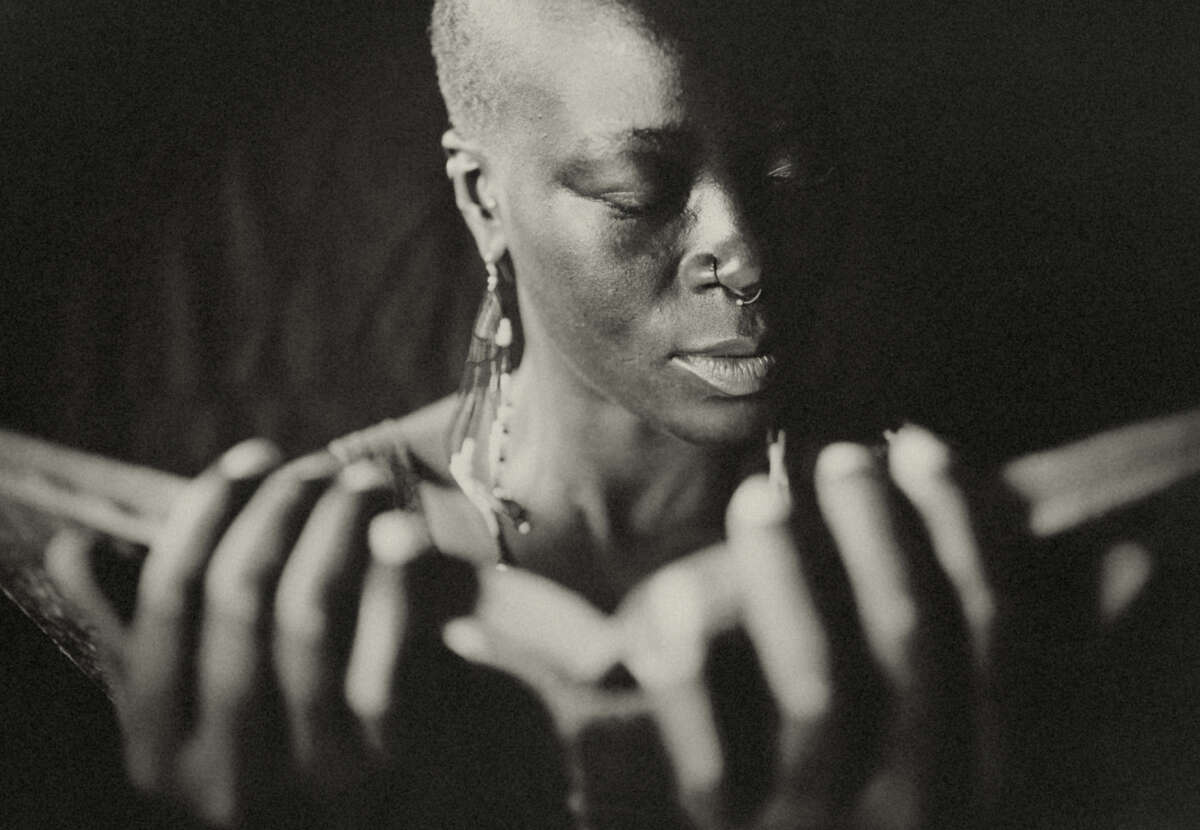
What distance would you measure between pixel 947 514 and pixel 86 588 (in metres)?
0.77

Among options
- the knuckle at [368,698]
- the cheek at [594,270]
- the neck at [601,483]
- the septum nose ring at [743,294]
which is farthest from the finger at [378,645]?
the septum nose ring at [743,294]

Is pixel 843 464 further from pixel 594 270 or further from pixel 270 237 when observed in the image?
pixel 270 237

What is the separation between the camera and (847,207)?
971 mm

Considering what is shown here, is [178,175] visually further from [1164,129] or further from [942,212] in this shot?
[1164,129]

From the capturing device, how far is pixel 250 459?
3.19 ft

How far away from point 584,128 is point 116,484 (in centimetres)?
52

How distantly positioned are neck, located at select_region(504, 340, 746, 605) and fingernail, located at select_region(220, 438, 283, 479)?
0.21 m

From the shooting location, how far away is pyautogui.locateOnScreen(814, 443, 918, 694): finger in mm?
965

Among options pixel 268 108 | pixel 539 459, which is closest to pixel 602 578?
pixel 539 459

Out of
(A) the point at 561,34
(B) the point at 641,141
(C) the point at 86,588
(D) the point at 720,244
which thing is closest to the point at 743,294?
(D) the point at 720,244

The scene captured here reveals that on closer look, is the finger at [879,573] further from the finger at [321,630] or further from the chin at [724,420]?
the finger at [321,630]

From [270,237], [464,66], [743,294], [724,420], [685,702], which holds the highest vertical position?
[464,66]

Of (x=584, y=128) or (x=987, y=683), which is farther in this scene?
(x=987, y=683)

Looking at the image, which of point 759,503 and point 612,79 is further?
point 759,503
